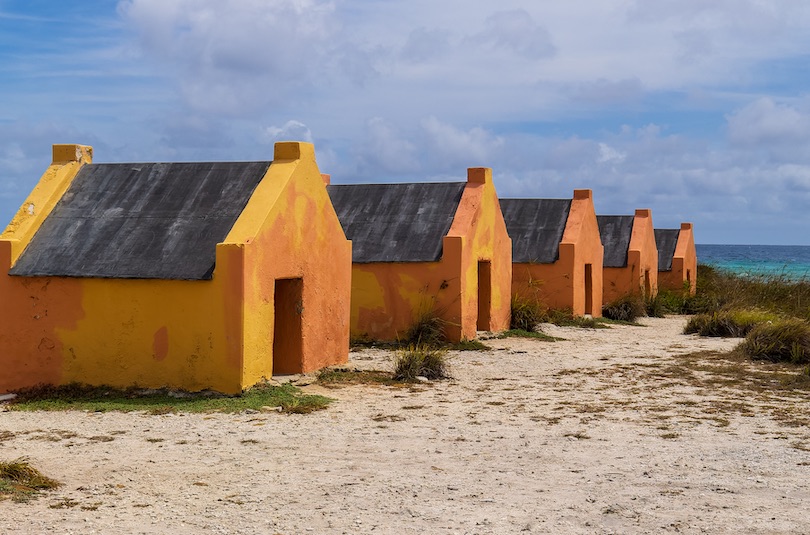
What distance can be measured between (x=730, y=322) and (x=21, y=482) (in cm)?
1728

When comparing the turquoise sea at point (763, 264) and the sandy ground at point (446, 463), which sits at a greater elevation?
the turquoise sea at point (763, 264)

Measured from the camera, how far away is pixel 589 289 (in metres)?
27.5

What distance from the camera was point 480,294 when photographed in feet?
69.1

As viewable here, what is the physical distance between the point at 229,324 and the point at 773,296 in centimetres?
2179

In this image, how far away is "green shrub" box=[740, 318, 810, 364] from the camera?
1655 cm

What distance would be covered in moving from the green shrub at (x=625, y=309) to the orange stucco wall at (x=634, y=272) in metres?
1.12

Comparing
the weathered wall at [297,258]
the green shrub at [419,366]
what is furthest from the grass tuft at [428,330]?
the green shrub at [419,366]

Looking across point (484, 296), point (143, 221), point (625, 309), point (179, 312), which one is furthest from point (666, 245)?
point (179, 312)

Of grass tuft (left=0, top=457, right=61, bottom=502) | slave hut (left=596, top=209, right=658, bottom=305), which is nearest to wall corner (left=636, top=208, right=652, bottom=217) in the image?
slave hut (left=596, top=209, right=658, bottom=305)

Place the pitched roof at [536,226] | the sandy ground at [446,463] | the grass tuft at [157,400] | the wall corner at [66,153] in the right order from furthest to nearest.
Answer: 1. the pitched roof at [536,226]
2. the wall corner at [66,153]
3. the grass tuft at [157,400]
4. the sandy ground at [446,463]

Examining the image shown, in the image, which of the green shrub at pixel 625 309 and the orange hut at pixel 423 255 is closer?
the orange hut at pixel 423 255

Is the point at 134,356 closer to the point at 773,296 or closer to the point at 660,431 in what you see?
the point at 660,431

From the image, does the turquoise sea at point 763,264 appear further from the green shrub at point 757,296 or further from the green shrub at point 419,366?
the green shrub at point 419,366

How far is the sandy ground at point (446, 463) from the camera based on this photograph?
280 inches
